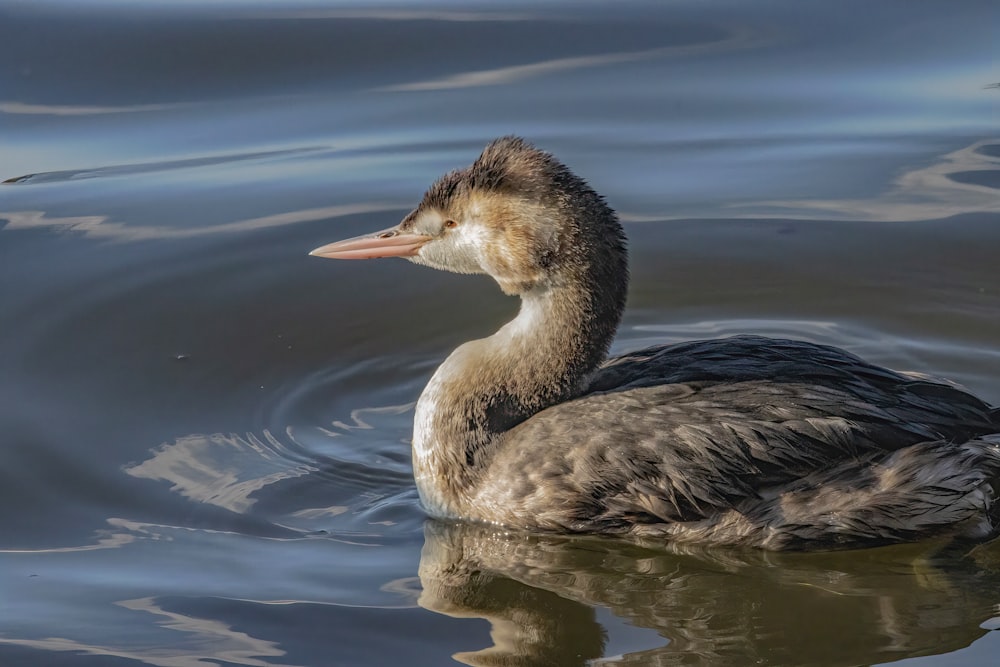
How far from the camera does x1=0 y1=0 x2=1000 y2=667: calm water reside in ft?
18.3

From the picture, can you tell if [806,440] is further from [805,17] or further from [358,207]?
[805,17]

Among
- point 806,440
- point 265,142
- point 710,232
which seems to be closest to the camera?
point 806,440

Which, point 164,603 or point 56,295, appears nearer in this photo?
point 164,603

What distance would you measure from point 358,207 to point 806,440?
395 cm

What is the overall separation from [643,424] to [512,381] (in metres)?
0.62

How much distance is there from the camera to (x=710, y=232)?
8.81 m

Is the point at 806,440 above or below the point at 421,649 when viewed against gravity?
above

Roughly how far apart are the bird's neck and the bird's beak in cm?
55

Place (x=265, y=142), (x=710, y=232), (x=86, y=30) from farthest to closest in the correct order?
(x=86, y=30) → (x=265, y=142) → (x=710, y=232)

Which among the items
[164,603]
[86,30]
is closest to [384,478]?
[164,603]

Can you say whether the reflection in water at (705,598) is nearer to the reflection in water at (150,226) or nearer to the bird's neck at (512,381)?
the bird's neck at (512,381)

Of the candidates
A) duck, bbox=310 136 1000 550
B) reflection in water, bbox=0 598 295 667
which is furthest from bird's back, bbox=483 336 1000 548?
reflection in water, bbox=0 598 295 667

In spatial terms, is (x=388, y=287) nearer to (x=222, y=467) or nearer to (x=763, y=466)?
(x=222, y=467)

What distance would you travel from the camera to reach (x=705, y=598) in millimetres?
5730
